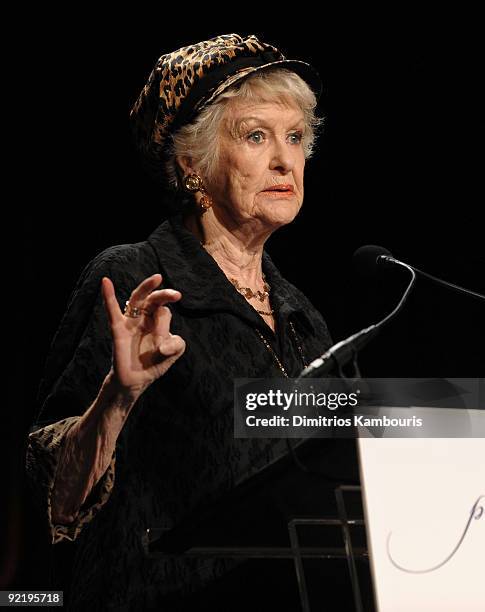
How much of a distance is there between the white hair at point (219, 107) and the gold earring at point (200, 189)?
2 centimetres

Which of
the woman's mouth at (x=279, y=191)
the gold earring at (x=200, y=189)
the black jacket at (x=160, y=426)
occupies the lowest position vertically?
the black jacket at (x=160, y=426)

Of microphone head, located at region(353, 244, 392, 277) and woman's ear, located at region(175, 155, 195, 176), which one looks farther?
woman's ear, located at region(175, 155, 195, 176)

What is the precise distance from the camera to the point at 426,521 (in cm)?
110

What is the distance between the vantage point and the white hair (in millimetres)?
1899

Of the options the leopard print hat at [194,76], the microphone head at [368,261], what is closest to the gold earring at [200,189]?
the leopard print hat at [194,76]

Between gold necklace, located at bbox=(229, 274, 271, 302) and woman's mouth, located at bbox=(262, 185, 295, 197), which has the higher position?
woman's mouth, located at bbox=(262, 185, 295, 197)

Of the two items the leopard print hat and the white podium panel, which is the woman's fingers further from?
the leopard print hat

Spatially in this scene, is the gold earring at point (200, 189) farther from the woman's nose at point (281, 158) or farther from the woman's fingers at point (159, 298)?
the woman's fingers at point (159, 298)

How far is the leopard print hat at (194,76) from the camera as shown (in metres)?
1.86

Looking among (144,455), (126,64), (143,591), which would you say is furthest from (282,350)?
(126,64)

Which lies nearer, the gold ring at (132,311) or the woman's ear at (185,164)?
the gold ring at (132,311)

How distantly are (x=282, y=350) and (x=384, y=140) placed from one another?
1.20 meters

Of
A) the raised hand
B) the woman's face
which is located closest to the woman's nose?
the woman's face

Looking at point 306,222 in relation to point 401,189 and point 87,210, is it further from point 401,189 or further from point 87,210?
point 87,210
